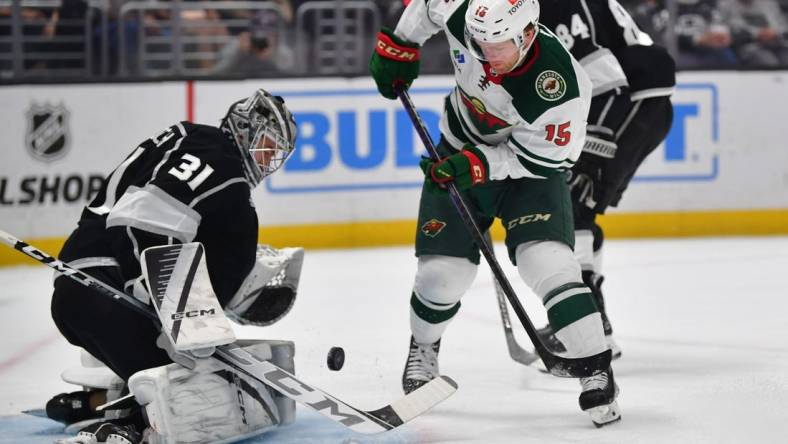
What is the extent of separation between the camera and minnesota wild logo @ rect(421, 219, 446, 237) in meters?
3.14

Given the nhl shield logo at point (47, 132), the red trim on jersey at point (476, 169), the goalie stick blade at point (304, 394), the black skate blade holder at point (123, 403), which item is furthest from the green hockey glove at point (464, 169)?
the nhl shield logo at point (47, 132)

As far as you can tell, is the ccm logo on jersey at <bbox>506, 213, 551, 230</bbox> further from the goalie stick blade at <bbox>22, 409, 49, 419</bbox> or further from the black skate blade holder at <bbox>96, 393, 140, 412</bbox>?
the goalie stick blade at <bbox>22, 409, 49, 419</bbox>

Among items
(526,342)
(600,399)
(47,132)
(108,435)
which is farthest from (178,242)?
(47,132)

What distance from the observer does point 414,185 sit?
6.43 metres

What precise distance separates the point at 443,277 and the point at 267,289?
439 millimetres

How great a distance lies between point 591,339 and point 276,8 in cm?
402

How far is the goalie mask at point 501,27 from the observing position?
2760 millimetres

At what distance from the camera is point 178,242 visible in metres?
2.69

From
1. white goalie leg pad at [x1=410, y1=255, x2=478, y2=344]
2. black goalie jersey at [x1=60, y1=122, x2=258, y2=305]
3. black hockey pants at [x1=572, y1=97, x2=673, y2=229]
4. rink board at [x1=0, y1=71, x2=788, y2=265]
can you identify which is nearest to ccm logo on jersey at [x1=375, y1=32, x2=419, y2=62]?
white goalie leg pad at [x1=410, y1=255, x2=478, y2=344]

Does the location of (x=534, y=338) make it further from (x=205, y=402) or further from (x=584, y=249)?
(x=205, y=402)

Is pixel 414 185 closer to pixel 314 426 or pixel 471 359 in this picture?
pixel 471 359

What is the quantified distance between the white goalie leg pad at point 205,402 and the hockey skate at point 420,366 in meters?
0.52

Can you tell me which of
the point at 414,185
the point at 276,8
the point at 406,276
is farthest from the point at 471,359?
the point at 276,8

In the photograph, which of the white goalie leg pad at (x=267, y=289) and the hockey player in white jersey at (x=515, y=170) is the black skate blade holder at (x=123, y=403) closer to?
the white goalie leg pad at (x=267, y=289)
